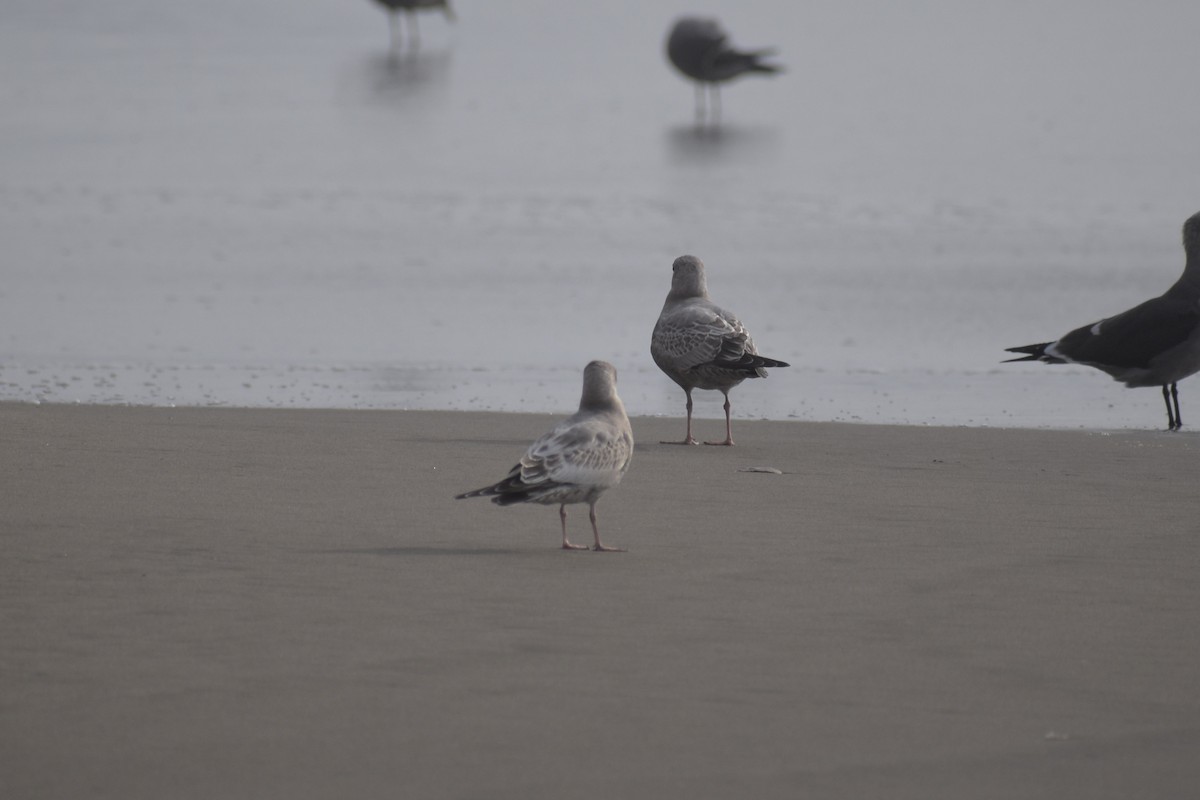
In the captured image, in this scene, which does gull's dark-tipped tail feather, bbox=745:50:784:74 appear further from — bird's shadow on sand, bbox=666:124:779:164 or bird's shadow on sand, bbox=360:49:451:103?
bird's shadow on sand, bbox=360:49:451:103

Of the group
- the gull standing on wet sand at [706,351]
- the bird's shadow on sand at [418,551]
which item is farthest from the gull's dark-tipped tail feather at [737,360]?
the bird's shadow on sand at [418,551]

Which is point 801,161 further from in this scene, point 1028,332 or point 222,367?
point 222,367

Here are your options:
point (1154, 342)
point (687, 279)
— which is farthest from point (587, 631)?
point (1154, 342)

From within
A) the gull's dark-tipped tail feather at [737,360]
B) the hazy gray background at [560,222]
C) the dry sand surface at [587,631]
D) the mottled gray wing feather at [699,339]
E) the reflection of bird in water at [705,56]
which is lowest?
the dry sand surface at [587,631]

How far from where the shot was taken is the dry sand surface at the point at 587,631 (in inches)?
186

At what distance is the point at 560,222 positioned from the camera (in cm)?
2203

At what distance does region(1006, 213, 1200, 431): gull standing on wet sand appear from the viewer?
11422 mm

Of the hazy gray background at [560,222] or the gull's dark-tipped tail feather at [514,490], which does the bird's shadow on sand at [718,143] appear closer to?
the hazy gray background at [560,222]

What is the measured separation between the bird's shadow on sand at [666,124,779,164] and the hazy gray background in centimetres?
13

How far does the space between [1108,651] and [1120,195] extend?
19.8m

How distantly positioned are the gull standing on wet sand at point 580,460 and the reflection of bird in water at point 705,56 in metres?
30.2

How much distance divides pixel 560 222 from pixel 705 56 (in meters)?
16.5

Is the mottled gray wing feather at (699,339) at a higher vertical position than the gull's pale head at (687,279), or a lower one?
lower

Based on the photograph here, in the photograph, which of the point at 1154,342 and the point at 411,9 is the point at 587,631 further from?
the point at 411,9
